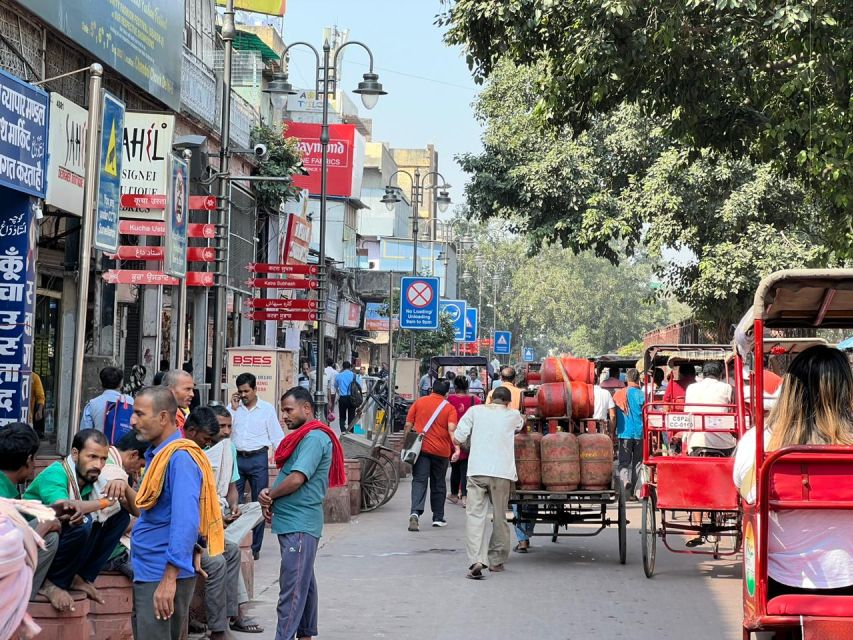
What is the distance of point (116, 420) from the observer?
11.9 m

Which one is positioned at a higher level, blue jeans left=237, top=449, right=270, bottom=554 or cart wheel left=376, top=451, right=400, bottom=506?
blue jeans left=237, top=449, right=270, bottom=554

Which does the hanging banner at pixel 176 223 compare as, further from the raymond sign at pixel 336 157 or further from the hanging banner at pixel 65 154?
the raymond sign at pixel 336 157

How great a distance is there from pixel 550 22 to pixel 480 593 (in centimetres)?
590

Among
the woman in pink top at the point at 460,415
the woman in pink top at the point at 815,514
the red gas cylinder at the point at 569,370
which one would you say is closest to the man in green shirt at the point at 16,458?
the woman in pink top at the point at 815,514

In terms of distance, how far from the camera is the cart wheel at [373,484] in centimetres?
1738

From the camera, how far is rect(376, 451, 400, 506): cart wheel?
17.6 meters

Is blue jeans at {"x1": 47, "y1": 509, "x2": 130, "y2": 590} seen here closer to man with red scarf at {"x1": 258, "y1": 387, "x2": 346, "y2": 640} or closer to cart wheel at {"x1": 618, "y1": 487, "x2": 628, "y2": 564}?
man with red scarf at {"x1": 258, "y1": 387, "x2": 346, "y2": 640}

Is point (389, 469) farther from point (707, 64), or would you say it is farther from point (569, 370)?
point (707, 64)

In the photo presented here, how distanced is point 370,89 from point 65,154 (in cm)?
1019

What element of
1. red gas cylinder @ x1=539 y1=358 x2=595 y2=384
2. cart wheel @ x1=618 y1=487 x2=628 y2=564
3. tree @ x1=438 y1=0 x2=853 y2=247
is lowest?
cart wheel @ x1=618 y1=487 x2=628 y2=564

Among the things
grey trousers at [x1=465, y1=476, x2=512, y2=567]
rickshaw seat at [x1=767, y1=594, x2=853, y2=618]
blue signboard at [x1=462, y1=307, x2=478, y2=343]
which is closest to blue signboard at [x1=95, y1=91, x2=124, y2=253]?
grey trousers at [x1=465, y1=476, x2=512, y2=567]

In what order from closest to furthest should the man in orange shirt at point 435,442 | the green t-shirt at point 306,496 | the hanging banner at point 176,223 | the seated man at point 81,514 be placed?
1. the seated man at point 81,514
2. the green t-shirt at point 306,496
3. the hanging banner at point 176,223
4. the man in orange shirt at point 435,442

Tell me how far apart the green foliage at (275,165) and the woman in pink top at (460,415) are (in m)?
15.0

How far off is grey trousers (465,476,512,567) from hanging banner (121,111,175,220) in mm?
7641
